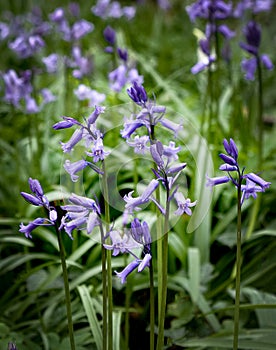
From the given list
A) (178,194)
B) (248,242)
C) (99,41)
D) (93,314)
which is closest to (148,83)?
(99,41)

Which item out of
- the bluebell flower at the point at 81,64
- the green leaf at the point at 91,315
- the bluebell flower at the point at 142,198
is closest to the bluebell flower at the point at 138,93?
the bluebell flower at the point at 142,198

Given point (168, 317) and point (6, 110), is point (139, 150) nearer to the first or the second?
point (168, 317)

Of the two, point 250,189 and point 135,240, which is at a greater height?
point 250,189

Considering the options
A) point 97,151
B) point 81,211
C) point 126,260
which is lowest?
point 126,260

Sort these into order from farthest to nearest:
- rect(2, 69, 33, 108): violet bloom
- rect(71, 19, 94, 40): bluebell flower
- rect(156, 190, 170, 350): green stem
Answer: rect(71, 19, 94, 40): bluebell flower < rect(2, 69, 33, 108): violet bloom < rect(156, 190, 170, 350): green stem

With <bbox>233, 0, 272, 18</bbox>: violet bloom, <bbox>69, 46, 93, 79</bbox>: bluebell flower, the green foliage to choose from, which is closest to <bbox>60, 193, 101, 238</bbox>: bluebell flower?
the green foliage

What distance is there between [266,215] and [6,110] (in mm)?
2509

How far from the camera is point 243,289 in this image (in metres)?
2.67

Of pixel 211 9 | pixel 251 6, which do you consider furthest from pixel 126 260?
pixel 251 6

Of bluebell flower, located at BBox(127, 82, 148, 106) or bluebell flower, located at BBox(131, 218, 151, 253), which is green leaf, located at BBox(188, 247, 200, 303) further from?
bluebell flower, located at BBox(127, 82, 148, 106)

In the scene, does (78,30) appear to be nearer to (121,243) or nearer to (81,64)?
(81,64)

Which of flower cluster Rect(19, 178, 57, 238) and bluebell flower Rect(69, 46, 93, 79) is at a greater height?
bluebell flower Rect(69, 46, 93, 79)

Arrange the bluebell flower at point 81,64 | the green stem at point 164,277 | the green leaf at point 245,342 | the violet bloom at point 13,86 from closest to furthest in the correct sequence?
the green stem at point 164,277 → the green leaf at point 245,342 → the violet bloom at point 13,86 → the bluebell flower at point 81,64

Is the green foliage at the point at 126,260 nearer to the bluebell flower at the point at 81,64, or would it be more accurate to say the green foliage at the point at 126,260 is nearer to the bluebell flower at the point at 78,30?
the bluebell flower at the point at 81,64
